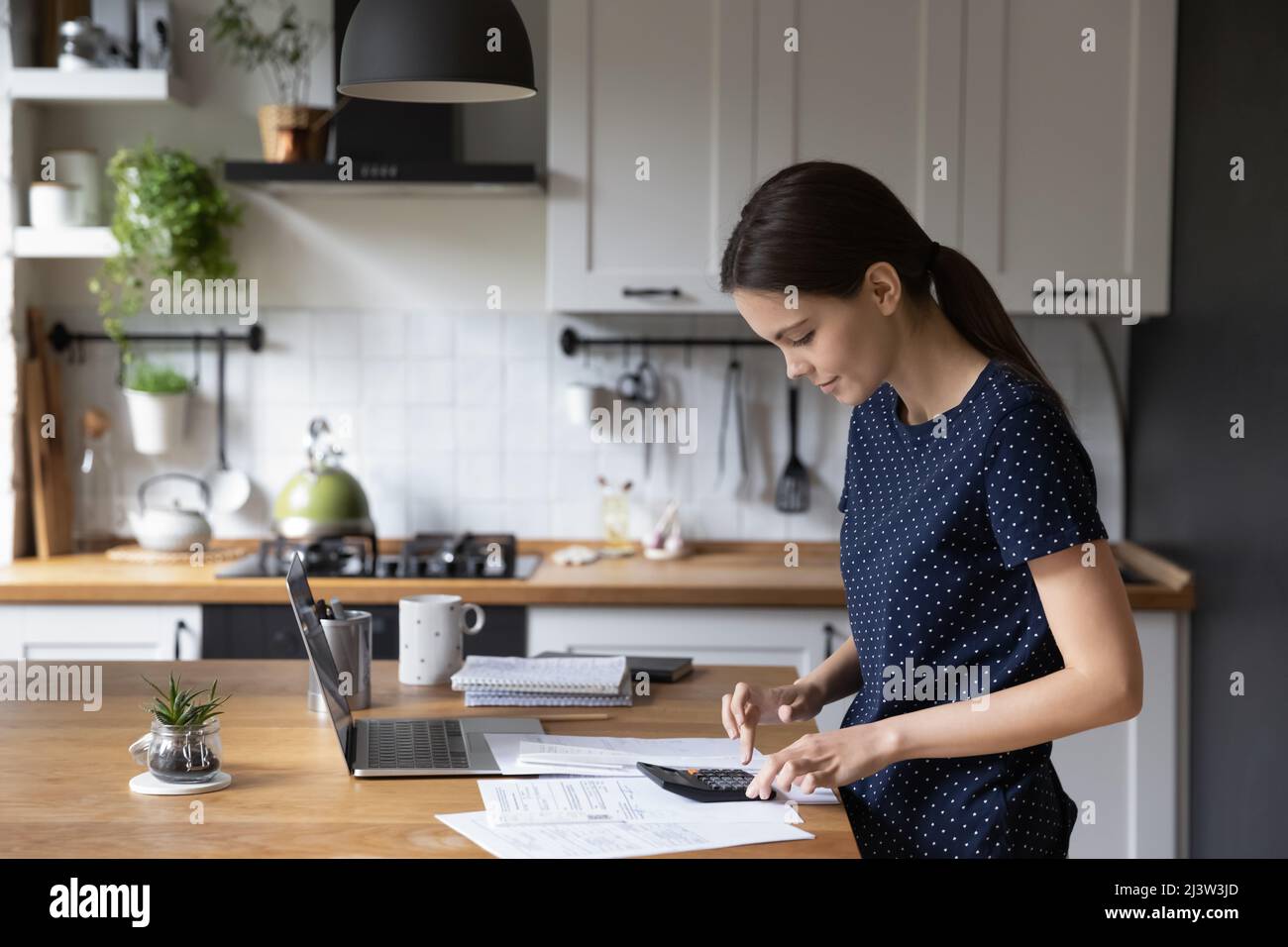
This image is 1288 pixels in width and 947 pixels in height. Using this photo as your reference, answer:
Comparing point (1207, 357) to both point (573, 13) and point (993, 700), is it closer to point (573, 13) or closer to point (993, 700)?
point (573, 13)

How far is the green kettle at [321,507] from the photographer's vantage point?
10.7ft

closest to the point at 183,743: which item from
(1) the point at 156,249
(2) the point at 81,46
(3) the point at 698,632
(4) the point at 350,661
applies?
(4) the point at 350,661

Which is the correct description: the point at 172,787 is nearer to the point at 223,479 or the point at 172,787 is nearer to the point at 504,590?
the point at 504,590

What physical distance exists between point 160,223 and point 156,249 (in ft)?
0.20

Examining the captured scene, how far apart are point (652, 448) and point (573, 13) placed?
3.59 feet

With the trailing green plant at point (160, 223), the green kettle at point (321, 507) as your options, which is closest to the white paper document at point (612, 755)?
the green kettle at point (321, 507)

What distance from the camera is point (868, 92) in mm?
3154

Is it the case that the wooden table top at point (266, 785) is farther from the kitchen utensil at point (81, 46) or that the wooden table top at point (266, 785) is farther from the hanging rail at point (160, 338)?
the kitchen utensil at point (81, 46)

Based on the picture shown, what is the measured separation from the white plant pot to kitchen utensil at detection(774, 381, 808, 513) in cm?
153

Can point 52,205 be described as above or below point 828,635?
above

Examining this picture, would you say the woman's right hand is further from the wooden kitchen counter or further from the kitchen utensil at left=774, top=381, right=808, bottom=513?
the kitchen utensil at left=774, top=381, right=808, bottom=513

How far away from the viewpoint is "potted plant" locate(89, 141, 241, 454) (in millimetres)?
3287

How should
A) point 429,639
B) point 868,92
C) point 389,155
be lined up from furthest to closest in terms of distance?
point 389,155
point 868,92
point 429,639

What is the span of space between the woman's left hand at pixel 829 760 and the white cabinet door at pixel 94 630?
1.99 metres
